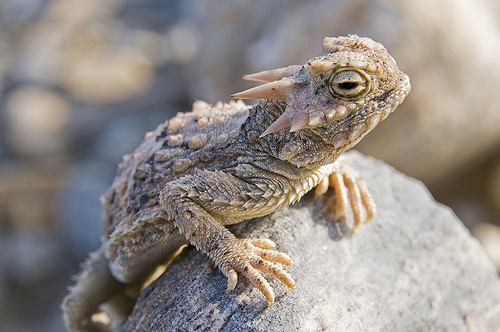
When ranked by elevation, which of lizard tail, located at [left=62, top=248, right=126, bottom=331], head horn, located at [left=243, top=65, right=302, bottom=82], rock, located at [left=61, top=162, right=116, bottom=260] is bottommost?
lizard tail, located at [left=62, top=248, right=126, bottom=331]

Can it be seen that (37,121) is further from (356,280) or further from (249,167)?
(356,280)

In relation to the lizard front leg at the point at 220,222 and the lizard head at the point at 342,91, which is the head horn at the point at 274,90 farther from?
the lizard front leg at the point at 220,222

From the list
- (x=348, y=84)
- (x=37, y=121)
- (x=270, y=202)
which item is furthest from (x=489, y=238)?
(x=37, y=121)

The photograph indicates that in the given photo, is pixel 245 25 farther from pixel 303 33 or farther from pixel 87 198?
pixel 87 198

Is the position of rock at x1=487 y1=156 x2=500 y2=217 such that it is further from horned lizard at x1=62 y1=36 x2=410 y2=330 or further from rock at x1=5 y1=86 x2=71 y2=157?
rock at x1=5 y1=86 x2=71 y2=157

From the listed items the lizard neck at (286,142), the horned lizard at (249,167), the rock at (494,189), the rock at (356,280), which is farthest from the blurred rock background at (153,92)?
the lizard neck at (286,142)

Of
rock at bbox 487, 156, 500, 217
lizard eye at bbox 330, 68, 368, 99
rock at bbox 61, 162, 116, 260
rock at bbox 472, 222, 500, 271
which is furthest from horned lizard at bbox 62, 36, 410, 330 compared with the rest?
rock at bbox 487, 156, 500, 217
